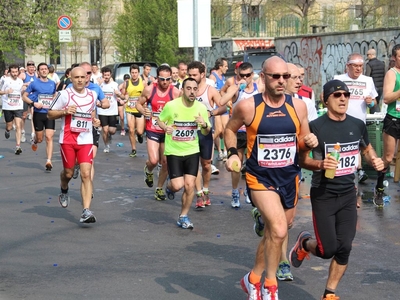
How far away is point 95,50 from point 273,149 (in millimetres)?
60279

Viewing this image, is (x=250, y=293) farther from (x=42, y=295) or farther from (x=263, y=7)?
(x=263, y=7)

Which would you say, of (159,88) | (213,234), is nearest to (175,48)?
(159,88)

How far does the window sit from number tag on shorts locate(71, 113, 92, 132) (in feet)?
182

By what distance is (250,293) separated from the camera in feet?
21.8

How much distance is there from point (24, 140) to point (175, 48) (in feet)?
61.7

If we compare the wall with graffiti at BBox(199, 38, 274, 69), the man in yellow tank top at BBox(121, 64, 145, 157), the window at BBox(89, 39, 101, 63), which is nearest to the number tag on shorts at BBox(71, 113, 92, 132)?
the man in yellow tank top at BBox(121, 64, 145, 157)

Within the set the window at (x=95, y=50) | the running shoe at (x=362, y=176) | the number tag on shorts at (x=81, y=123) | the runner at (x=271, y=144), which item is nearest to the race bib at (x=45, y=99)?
the number tag on shorts at (x=81, y=123)

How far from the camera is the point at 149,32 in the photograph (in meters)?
43.3

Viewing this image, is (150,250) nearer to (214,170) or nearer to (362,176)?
(362,176)

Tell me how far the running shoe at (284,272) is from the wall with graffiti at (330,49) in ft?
53.5

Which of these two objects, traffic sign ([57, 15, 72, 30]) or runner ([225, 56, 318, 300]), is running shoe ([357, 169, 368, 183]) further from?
traffic sign ([57, 15, 72, 30])

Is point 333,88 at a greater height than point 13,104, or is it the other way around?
point 333,88

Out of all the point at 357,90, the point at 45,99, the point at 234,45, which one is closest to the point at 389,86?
the point at 357,90

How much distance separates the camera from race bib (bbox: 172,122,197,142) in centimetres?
1052
